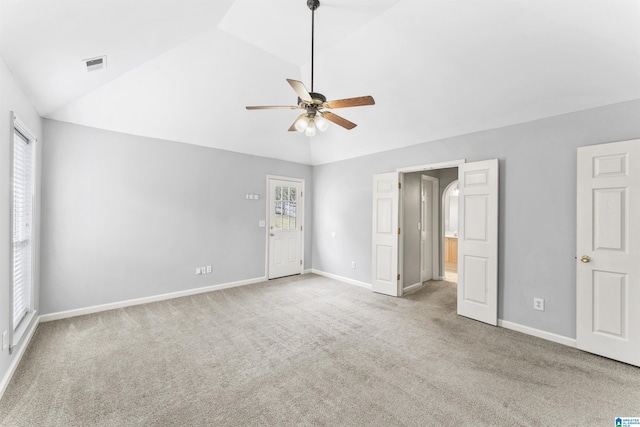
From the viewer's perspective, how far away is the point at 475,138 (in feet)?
12.0

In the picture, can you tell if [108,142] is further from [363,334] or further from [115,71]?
[363,334]

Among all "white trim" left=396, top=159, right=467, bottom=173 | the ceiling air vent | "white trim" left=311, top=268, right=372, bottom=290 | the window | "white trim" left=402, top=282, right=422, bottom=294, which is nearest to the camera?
the ceiling air vent

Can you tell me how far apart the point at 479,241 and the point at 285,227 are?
11.9 ft

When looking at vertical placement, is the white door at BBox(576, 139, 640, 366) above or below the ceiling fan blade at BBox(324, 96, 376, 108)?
below

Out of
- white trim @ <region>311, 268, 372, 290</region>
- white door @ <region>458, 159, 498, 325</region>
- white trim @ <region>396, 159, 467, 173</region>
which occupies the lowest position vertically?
white trim @ <region>311, 268, 372, 290</region>

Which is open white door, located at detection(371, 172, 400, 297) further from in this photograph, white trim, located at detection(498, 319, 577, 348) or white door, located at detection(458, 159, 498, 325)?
white trim, located at detection(498, 319, 577, 348)

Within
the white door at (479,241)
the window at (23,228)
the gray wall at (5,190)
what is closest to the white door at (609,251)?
the white door at (479,241)

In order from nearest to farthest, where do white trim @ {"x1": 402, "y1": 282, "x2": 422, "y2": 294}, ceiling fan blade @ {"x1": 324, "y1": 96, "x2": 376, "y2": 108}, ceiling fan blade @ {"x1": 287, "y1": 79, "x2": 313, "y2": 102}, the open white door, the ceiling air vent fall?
ceiling fan blade @ {"x1": 287, "y1": 79, "x2": 313, "y2": 102} < ceiling fan blade @ {"x1": 324, "y1": 96, "x2": 376, "y2": 108} < the ceiling air vent < the open white door < white trim @ {"x1": 402, "y1": 282, "x2": 422, "y2": 294}

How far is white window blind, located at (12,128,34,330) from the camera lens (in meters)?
2.68

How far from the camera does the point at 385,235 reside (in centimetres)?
475

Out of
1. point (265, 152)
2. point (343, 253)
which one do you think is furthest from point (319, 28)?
point (343, 253)

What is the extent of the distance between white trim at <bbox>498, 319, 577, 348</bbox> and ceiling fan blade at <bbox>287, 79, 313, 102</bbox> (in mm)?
3506

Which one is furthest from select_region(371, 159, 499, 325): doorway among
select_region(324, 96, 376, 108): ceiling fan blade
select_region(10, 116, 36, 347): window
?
select_region(10, 116, 36, 347): window

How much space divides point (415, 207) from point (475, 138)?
1.74 m
